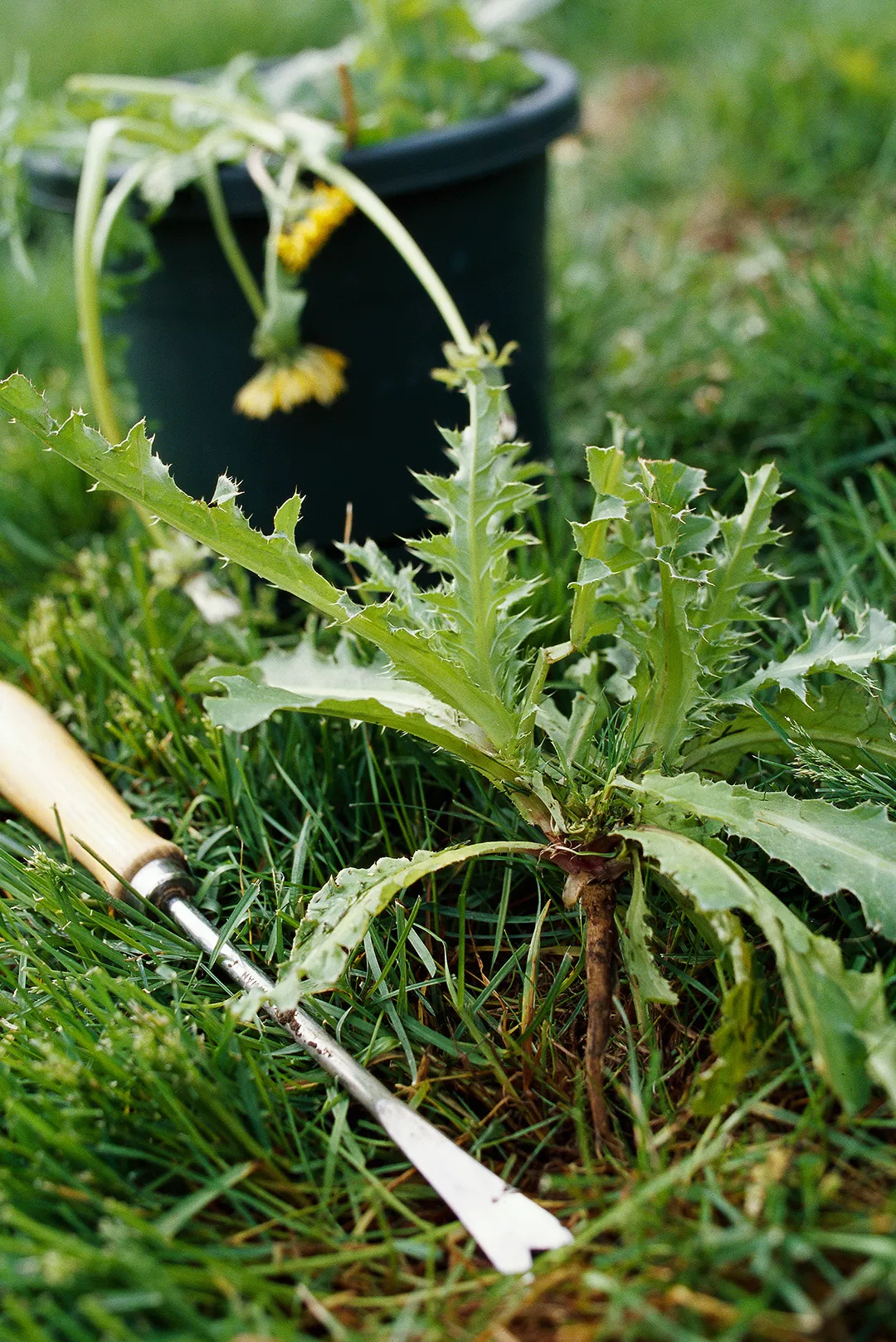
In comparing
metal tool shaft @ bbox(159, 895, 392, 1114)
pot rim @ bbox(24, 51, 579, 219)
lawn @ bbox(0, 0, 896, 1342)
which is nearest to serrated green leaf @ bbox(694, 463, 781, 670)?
lawn @ bbox(0, 0, 896, 1342)

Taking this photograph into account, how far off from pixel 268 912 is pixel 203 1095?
356mm

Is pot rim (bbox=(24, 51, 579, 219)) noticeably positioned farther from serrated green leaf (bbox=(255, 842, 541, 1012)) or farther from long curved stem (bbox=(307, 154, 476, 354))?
serrated green leaf (bbox=(255, 842, 541, 1012))

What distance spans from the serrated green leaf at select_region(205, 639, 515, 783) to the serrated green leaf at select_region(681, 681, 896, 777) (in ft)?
0.88

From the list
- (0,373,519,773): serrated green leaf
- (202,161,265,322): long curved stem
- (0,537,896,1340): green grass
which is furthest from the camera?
(202,161,265,322): long curved stem

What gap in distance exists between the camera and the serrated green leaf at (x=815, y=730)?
1.39 m

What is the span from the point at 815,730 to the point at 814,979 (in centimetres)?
42

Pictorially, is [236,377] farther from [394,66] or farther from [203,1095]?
[203,1095]

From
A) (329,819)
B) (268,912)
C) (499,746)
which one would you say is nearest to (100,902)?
(268,912)

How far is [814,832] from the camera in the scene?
125cm

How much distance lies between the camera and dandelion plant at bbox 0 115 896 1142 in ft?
3.93

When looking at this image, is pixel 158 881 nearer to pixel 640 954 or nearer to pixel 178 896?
pixel 178 896

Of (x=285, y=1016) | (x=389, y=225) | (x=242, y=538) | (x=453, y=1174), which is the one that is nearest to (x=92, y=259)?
(x=389, y=225)

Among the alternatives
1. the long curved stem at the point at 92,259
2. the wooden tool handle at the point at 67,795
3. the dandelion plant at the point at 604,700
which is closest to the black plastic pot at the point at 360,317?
the long curved stem at the point at 92,259

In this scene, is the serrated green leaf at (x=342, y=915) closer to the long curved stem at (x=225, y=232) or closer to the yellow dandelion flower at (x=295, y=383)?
the yellow dandelion flower at (x=295, y=383)
